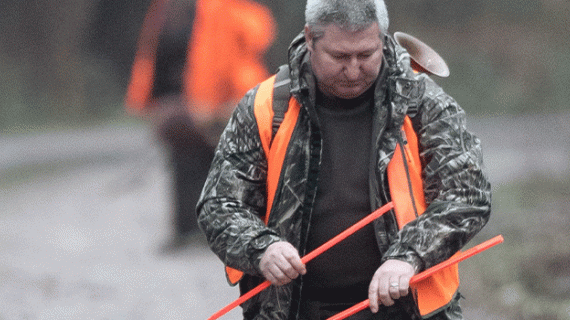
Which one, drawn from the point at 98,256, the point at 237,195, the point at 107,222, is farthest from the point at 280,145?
the point at 107,222

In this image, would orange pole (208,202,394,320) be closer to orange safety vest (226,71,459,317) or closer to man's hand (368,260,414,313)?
orange safety vest (226,71,459,317)

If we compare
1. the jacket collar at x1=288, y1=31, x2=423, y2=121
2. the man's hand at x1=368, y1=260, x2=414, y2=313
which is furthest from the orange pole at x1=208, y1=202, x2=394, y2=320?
the jacket collar at x1=288, y1=31, x2=423, y2=121

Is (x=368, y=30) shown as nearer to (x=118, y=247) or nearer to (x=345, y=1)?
(x=345, y=1)

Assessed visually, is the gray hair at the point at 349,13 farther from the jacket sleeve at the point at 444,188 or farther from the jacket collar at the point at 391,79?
the jacket sleeve at the point at 444,188

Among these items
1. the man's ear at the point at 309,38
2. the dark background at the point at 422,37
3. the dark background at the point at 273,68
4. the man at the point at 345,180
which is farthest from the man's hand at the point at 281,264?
the dark background at the point at 422,37

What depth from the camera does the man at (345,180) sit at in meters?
2.71

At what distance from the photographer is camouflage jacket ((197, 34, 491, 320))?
272cm

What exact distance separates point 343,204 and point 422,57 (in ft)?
2.08

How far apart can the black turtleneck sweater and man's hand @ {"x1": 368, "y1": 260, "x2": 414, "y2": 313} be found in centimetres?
24

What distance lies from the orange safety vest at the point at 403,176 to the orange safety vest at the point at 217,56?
4184mm

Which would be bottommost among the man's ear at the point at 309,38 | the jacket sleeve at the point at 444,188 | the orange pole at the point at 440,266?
the orange pole at the point at 440,266

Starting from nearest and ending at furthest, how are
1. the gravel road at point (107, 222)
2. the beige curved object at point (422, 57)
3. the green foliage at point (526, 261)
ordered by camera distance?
1. the beige curved object at point (422, 57)
2. the green foliage at point (526, 261)
3. the gravel road at point (107, 222)

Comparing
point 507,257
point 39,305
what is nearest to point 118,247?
point 39,305

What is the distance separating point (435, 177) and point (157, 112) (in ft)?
15.8
